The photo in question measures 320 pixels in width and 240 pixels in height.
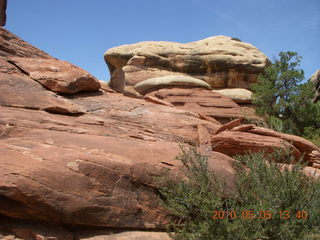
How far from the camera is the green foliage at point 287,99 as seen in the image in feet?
63.6

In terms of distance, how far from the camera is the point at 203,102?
1852cm

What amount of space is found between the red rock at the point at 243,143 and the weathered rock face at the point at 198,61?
1669cm

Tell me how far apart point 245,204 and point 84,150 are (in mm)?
3250

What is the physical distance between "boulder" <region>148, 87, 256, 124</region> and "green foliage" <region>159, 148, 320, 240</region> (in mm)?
11492

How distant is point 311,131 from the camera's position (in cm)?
1872

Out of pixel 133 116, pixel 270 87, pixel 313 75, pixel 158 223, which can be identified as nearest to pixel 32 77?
pixel 133 116

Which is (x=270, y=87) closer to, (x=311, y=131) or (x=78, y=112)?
(x=311, y=131)

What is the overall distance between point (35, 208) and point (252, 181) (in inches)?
163

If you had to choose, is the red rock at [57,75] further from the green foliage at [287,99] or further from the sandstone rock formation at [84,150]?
the green foliage at [287,99]

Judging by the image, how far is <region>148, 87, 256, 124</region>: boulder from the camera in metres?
18.0
